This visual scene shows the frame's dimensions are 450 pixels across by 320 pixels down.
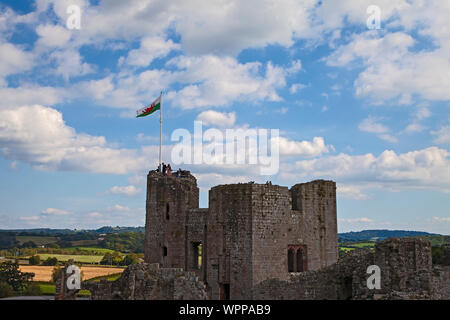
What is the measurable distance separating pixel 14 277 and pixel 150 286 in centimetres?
6502

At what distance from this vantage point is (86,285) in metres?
24.9

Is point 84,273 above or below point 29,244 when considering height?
above

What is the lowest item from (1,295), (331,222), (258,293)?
(1,295)

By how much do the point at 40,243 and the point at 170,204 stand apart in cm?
16052

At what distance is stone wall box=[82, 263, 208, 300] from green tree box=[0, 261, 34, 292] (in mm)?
59466

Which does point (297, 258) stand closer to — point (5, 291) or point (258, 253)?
point (258, 253)

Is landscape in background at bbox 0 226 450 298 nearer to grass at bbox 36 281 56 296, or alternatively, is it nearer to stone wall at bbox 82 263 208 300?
grass at bbox 36 281 56 296

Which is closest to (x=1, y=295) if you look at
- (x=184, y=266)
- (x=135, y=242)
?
(x=184, y=266)

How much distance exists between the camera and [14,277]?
78.8m

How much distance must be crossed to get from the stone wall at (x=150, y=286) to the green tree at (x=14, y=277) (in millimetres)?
59466

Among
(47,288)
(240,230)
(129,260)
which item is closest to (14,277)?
(47,288)

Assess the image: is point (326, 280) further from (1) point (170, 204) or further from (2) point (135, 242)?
(2) point (135, 242)
